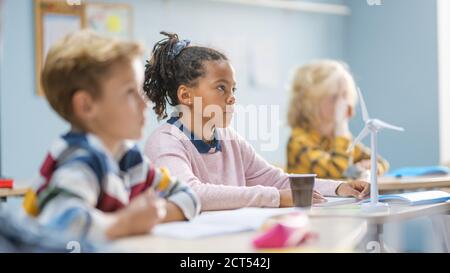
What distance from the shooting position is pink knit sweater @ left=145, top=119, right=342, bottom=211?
46.5 inches

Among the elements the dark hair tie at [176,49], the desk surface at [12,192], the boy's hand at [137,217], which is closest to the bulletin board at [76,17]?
the dark hair tie at [176,49]

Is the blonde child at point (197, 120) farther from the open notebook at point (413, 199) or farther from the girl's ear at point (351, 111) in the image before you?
the girl's ear at point (351, 111)

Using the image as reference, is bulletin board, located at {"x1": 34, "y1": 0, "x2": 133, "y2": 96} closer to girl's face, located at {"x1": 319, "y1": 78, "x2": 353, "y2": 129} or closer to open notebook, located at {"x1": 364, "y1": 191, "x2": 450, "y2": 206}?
open notebook, located at {"x1": 364, "y1": 191, "x2": 450, "y2": 206}

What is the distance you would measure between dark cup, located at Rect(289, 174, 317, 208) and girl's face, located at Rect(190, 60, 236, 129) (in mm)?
172

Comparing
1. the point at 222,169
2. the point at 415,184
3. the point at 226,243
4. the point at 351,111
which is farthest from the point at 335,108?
the point at 226,243

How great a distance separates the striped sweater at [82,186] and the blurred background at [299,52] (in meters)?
0.97

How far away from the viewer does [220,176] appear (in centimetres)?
131

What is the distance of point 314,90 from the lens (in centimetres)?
241

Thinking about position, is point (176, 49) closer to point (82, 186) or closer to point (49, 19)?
point (82, 186)

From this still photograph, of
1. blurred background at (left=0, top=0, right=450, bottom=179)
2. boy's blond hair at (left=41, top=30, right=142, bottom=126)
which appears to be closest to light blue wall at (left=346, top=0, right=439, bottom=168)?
blurred background at (left=0, top=0, right=450, bottom=179)

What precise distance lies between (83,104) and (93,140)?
0.04 metres

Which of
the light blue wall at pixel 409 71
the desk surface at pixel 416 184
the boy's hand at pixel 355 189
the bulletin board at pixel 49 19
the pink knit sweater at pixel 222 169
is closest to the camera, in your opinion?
the pink knit sweater at pixel 222 169

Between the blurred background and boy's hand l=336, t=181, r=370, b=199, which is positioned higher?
the blurred background

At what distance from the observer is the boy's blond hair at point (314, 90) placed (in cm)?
235
